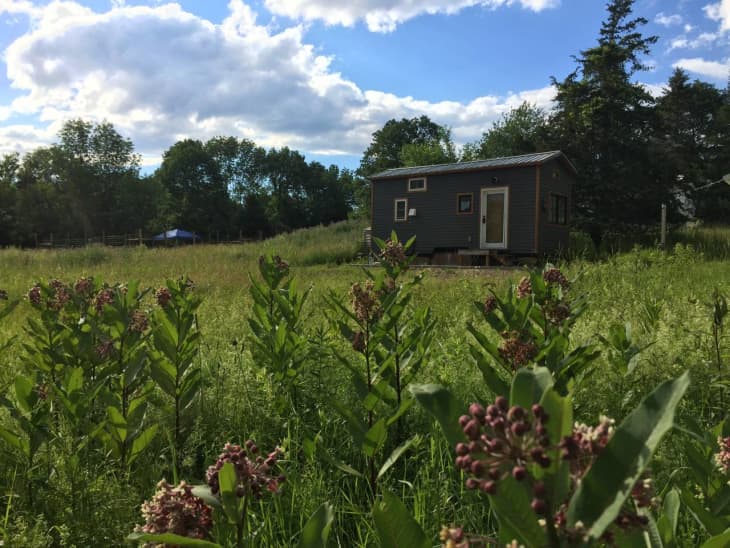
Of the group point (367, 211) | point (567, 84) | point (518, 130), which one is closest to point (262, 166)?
point (367, 211)

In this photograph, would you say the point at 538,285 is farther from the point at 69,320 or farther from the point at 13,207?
the point at 13,207

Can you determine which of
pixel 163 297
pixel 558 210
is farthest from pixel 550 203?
pixel 163 297

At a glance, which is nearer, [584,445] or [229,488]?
[584,445]

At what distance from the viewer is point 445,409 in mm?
721

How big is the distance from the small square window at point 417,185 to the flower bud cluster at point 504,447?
74.6 feet

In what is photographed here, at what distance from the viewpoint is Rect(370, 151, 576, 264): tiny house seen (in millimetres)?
20125

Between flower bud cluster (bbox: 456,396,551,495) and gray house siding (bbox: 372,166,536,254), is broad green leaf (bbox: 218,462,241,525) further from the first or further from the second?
gray house siding (bbox: 372,166,536,254)

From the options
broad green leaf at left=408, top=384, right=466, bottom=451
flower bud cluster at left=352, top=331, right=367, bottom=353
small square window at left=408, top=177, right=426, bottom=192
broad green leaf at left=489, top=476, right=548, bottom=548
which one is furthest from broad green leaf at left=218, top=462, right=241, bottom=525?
small square window at left=408, top=177, right=426, bottom=192

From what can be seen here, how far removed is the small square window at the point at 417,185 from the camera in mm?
22953

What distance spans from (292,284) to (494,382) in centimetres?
207

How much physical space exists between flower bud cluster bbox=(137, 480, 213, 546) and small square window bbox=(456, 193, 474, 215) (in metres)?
21.3

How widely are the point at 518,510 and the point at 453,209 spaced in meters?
21.8

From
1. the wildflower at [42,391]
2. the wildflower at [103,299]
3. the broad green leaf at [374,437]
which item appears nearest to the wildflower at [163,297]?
the wildflower at [103,299]

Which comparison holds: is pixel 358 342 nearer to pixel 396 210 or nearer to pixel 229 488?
pixel 229 488
